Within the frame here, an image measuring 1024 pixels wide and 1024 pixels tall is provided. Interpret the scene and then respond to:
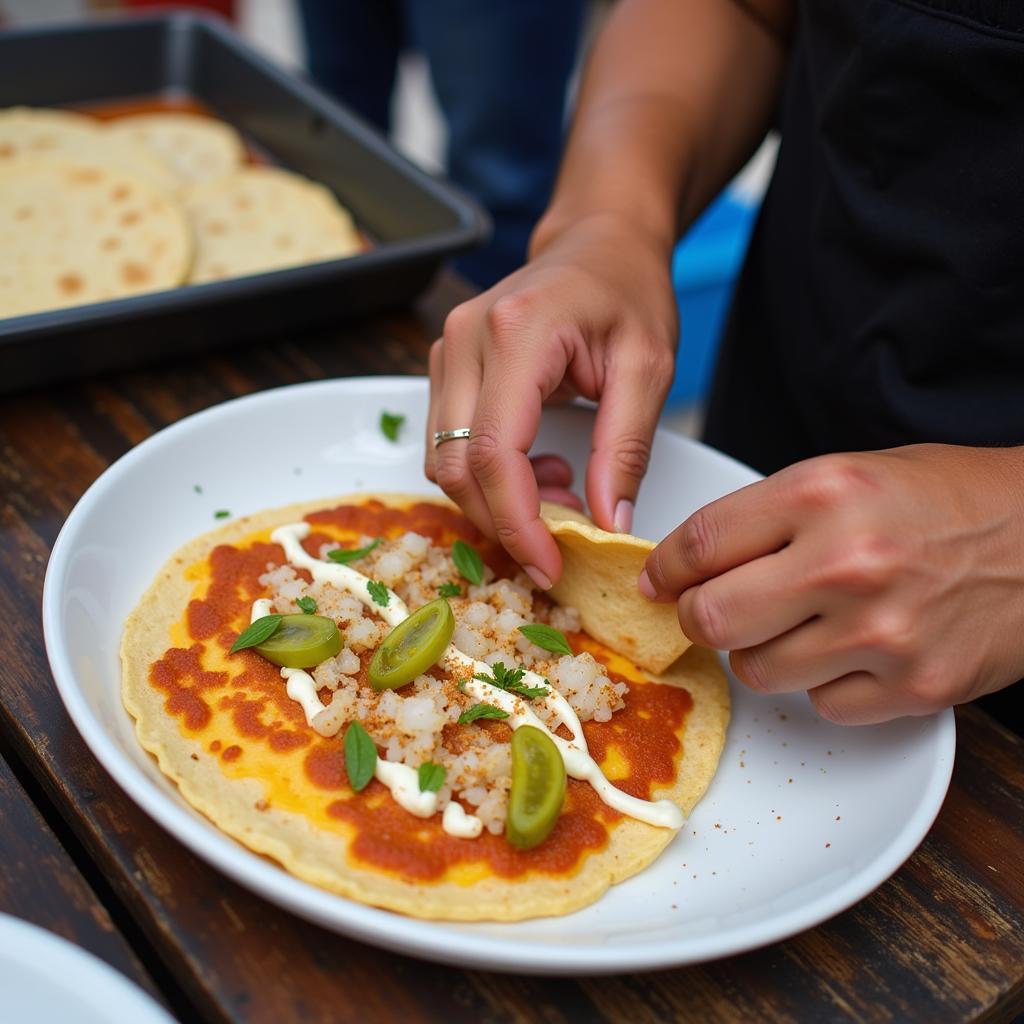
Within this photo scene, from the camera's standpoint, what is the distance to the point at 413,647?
62.4 inches

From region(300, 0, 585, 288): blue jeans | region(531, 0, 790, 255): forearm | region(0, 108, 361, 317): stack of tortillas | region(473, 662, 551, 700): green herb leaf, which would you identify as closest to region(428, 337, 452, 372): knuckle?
region(531, 0, 790, 255): forearm

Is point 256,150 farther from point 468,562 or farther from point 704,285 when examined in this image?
point 468,562

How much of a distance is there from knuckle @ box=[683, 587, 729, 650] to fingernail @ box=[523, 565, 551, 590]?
0.33 m

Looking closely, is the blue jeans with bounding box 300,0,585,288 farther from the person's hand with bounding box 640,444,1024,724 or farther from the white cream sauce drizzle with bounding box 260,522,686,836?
the person's hand with bounding box 640,444,1024,724

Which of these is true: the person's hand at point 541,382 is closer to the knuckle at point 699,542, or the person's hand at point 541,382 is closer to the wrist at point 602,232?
the wrist at point 602,232

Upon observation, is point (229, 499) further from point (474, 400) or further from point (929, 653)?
point (929, 653)

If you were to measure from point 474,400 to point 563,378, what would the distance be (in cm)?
18

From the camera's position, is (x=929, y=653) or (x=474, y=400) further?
(x=474, y=400)

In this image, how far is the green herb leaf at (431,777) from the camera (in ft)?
4.66

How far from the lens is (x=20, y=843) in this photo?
1352 mm

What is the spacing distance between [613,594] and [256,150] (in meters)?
2.51

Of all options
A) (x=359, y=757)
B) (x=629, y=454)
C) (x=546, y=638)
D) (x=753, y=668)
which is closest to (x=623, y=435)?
(x=629, y=454)

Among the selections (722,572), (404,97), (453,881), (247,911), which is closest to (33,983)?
(247,911)

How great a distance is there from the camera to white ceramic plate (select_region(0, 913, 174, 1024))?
3.43 feet
